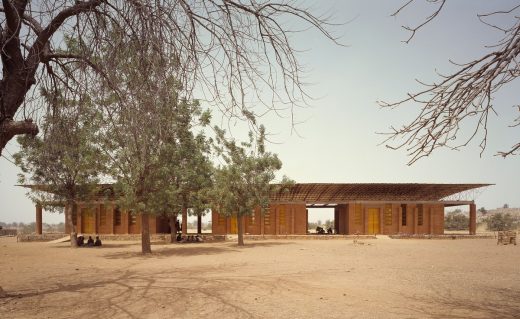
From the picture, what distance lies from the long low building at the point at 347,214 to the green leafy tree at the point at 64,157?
6.07m

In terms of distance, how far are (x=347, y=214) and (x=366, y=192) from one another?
266 cm

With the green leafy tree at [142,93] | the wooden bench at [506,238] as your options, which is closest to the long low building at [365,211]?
the wooden bench at [506,238]

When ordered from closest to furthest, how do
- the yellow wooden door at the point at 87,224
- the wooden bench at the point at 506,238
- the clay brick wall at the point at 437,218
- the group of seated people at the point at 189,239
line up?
the wooden bench at the point at 506,238
the group of seated people at the point at 189,239
the yellow wooden door at the point at 87,224
the clay brick wall at the point at 437,218

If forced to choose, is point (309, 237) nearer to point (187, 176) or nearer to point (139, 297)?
point (187, 176)

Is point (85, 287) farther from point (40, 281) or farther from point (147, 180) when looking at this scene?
point (147, 180)

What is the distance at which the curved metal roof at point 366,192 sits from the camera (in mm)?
32125

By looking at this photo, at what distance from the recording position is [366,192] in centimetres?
3316

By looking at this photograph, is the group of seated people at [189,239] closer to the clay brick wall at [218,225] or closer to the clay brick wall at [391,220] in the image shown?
the clay brick wall at [218,225]

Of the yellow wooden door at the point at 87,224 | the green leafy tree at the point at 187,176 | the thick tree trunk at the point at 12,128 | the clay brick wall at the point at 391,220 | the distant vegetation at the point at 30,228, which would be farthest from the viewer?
the distant vegetation at the point at 30,228

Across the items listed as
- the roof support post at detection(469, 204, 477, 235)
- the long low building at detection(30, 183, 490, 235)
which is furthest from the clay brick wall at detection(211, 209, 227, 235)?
the roof support post at detection(469, 204, 477, 235)

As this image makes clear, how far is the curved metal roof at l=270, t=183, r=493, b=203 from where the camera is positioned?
3212 centimetres

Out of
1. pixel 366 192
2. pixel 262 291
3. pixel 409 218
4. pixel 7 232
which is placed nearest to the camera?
pixel 262 291

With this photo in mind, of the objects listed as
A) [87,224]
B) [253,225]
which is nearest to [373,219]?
[253,225]

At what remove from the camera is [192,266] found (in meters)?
14.4
